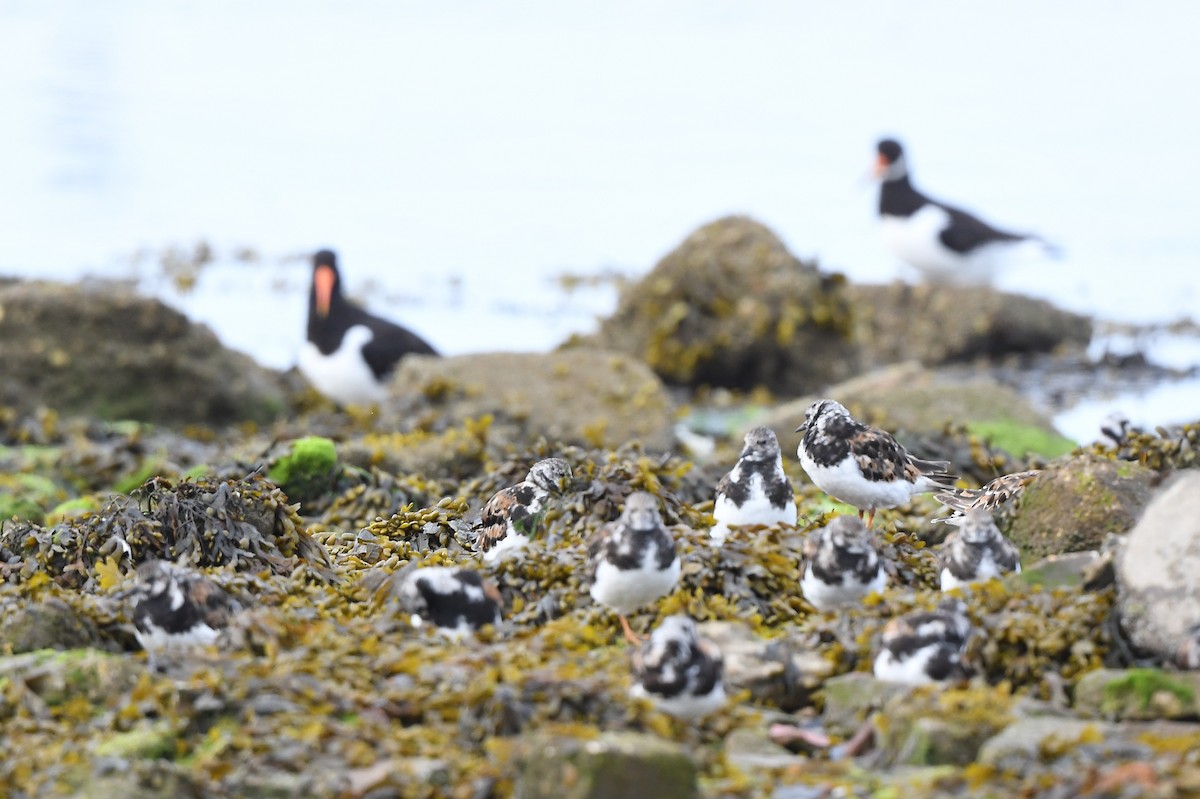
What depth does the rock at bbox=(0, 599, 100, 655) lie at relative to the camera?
5371 millimetres

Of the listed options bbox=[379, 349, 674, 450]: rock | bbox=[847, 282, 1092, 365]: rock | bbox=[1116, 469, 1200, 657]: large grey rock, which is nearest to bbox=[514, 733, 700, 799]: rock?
bbox=[1116, 469, 1200, 657]: large grey rock

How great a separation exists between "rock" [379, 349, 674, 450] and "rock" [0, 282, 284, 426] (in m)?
1.79

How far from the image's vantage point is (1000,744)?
4379 millimetres

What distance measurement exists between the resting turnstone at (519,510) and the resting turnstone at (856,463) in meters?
1.08

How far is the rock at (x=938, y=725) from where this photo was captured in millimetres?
4449

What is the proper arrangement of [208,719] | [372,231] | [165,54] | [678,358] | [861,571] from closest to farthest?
[208,719]
[861,571]
[678,358]
[372,231]
[165,54]

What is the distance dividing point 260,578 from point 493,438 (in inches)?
175

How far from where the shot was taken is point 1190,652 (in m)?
4.82

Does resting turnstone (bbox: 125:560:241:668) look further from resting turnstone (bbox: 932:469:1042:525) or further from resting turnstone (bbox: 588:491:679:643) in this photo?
resting turnstone (bbox: 932:469:1042:525)

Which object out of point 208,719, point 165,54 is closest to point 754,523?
point 208,719

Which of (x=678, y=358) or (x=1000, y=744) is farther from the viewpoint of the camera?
(x=678, y=358)

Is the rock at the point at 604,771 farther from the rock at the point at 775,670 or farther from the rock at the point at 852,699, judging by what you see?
the rock at the point at 775,670

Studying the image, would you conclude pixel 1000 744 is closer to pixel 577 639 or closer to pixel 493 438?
pixel 577 639

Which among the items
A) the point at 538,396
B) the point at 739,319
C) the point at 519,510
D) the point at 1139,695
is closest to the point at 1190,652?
the point at 1139,695
